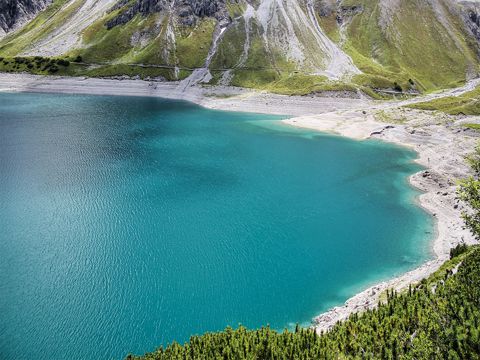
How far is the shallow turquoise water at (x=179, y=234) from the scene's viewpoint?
4381cm

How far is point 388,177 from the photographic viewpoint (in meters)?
94.9

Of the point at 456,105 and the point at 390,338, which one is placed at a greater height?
the point at 456,105

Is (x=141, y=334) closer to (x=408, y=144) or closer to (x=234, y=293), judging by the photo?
(x=234, y=293)

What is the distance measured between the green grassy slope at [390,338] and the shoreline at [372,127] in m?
7.38

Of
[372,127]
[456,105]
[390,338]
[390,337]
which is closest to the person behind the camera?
[390,338]

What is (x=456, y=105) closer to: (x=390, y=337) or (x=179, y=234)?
(x=179, y=234)

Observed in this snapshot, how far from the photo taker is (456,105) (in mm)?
149875

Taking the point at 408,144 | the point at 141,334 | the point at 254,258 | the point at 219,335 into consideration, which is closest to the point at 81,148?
the point at 254,258

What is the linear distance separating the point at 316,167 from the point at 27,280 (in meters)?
71.3

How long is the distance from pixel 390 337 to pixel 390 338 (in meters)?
0.14

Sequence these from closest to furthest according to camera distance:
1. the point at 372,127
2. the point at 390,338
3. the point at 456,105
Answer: the point at 390,338 → the point at 372,127 → the point at 456,105

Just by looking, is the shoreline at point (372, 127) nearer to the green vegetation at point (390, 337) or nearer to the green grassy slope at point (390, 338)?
the green vegetation at point (390, 337)

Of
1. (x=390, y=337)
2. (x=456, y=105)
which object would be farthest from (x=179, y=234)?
(x=456, y=105)

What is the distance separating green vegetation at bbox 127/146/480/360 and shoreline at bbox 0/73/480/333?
709 cm
